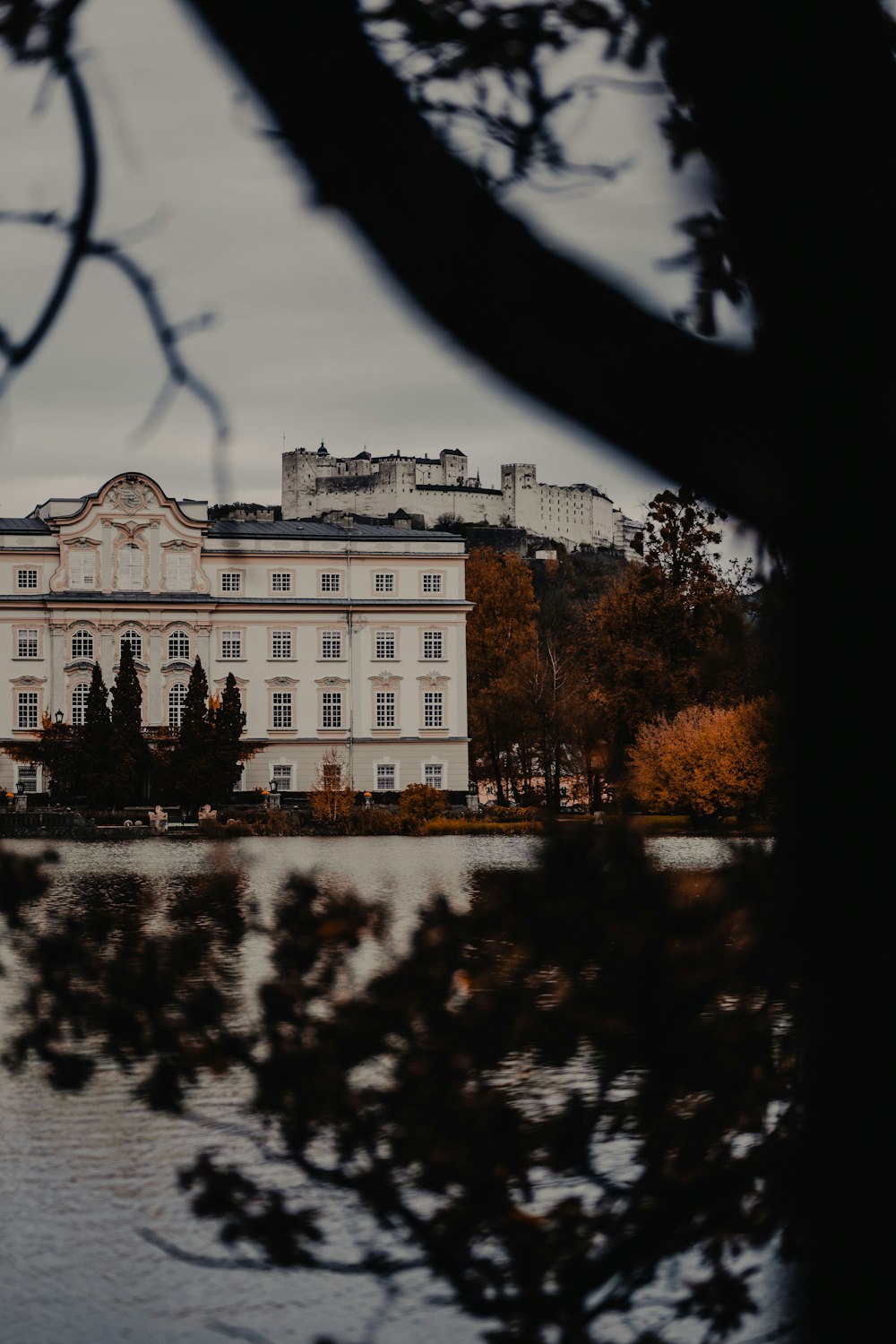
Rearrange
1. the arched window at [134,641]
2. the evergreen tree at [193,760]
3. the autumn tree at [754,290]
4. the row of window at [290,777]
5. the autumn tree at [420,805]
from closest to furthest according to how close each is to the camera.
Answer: the autumn tree at [754,290]
the autumn tree at [420,805]
the evergreen tree at [193,760]
the row of window at [290,777]
the arched window at [134,641]

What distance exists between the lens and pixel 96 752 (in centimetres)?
3959

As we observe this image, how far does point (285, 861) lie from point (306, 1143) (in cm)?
37

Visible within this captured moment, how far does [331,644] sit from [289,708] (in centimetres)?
258

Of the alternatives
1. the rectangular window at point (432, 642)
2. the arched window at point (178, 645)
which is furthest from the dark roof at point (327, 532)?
the arched window at point (178, 645)

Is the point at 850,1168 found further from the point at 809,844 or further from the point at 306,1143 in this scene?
the point at 306,1143

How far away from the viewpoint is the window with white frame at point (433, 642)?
49.5 metres

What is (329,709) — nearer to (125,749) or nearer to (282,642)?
(282,642)

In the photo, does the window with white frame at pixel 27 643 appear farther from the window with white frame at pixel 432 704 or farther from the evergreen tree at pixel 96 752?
the window with white frame at pixel 432 704

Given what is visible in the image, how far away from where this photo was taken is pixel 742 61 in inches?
52.8

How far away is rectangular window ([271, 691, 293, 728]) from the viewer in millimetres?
48188

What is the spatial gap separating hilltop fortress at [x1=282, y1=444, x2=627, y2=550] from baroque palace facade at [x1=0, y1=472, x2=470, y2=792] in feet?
101

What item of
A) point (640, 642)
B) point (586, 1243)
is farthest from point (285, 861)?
point (640, 642)

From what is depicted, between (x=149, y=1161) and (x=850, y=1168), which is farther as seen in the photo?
(x=149, y=1161)

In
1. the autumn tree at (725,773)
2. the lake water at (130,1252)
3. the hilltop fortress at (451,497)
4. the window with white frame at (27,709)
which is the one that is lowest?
the lake water at (130,1252)
